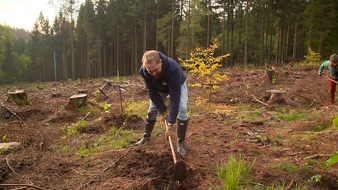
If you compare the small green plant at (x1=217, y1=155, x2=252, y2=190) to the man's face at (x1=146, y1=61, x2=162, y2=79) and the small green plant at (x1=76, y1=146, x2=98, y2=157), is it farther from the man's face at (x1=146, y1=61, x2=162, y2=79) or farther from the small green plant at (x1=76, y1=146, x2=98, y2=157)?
the small green plant at (x1=76, y1=146, x2=98, y2=157)

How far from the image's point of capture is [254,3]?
27156mm

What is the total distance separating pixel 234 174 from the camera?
9.64ft

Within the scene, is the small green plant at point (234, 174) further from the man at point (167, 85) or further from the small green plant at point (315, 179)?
the man at point (167, 85)

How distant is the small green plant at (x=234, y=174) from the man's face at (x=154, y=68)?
1.60 m

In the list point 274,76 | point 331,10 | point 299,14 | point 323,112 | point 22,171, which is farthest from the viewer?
point 299,14

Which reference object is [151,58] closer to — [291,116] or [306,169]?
[306,169]

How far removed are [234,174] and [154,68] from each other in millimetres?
1736

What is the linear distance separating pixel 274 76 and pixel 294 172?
31.4ft

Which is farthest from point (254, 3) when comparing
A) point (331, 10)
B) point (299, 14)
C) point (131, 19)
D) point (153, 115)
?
point (153, 115)

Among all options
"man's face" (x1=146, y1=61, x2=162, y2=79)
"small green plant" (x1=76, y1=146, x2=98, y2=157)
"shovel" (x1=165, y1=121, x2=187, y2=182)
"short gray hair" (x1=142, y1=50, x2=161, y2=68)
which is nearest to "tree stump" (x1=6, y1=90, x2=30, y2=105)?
"small green plant" (x1=76, y1=146, x2=98, y2=157)

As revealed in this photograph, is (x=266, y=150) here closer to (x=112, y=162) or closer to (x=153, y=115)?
(x=153, y=115)

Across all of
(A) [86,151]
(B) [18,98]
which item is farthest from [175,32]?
(A) [86,151]

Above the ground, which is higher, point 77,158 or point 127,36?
point 127,36

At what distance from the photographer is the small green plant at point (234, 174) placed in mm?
2811
